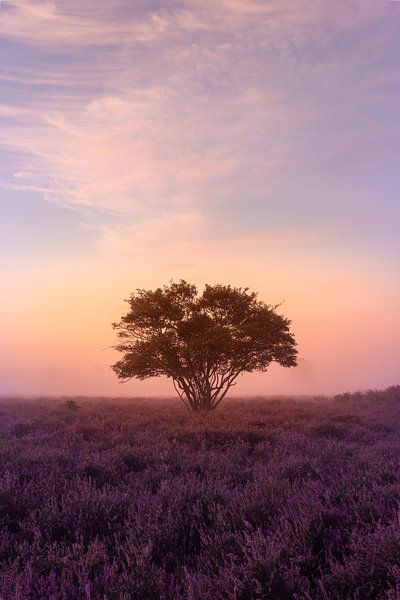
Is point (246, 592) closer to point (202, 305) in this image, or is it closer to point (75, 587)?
point (75, 587)

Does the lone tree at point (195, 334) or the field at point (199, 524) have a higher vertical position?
the lone tree at point (195, 334)

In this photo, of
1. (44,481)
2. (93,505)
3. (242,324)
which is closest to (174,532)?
(93,505)

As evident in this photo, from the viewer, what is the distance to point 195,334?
19.9m

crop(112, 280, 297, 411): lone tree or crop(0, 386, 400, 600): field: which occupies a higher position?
crop(112, 280, 297, 411): lone tree

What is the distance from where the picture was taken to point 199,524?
15.5 feet

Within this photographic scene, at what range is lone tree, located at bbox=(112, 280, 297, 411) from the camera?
64.6 feet

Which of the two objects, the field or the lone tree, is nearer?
the field

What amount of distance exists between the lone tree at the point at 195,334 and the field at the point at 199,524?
932 cm

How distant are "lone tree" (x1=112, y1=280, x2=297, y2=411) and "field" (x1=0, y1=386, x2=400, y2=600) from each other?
367 inches

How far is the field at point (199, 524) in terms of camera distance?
131 inches

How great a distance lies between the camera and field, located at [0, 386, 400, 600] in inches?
131

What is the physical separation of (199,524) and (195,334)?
1517 centimetres

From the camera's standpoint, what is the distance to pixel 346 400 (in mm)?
28125

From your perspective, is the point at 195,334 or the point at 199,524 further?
the point at 195,334
